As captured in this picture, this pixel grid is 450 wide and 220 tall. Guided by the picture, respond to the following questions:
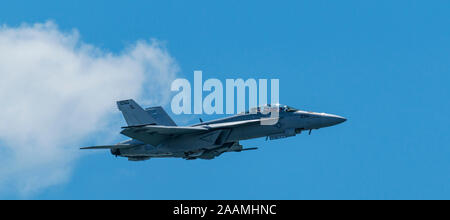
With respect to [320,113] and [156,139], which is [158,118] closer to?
[156,139]

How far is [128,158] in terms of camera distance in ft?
173

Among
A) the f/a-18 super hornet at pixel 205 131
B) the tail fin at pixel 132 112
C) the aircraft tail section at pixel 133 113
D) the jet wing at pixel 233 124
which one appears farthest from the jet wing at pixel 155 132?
the tail fin at pixel 132 112

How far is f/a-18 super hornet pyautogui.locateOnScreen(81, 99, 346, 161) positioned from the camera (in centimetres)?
4678

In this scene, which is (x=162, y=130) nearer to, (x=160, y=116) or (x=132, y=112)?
(x=132, y=112)

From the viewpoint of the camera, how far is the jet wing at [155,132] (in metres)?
47.0

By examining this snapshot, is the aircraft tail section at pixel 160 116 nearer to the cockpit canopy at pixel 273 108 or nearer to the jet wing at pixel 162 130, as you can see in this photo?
the jet wing at pixel 162 130

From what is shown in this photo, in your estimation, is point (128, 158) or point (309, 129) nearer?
point (309, 129)

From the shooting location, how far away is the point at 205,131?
4819 centimetres

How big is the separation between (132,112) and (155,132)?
3.15 m

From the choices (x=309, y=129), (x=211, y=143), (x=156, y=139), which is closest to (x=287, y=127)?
(x=309, y=129)

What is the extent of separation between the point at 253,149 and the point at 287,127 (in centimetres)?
558

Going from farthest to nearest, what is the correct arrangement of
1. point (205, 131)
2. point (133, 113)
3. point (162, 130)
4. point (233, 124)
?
1. point (133, 113)
2. point (205, 131)
3. point (162, 130)
4. point (233, 124)

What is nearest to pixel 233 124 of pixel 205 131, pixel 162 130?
pixel 205 131

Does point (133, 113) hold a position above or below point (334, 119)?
above
